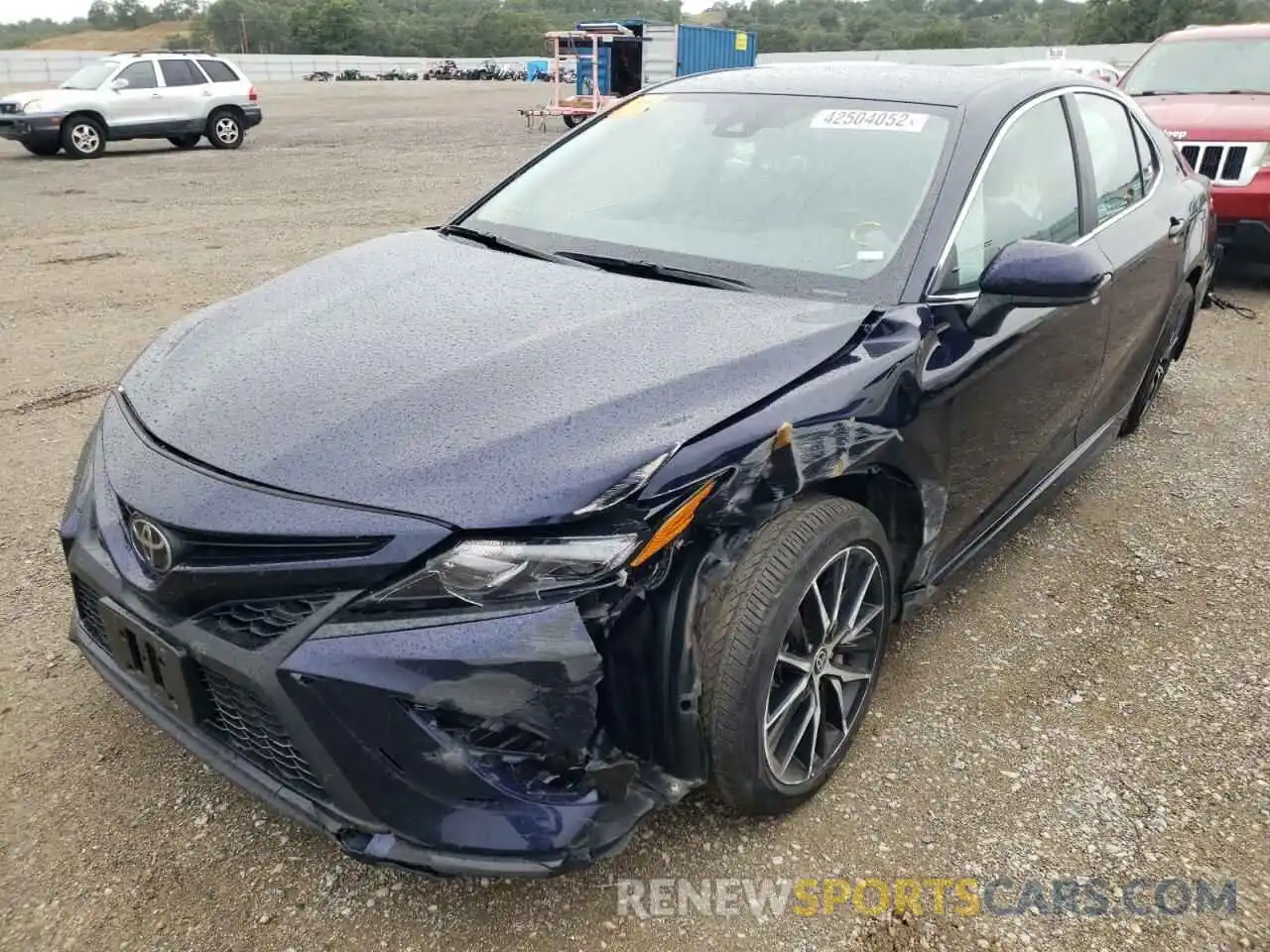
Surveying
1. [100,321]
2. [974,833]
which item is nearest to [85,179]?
[100,321]

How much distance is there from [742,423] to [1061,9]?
263 ft

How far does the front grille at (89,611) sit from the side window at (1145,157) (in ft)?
12.8

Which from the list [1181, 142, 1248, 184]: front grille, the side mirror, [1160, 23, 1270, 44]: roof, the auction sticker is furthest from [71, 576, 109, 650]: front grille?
[1160, 23, 1270, 44]: roof

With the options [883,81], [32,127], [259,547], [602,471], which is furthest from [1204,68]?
[32,127]

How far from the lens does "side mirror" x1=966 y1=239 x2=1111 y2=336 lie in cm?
246

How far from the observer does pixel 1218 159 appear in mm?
6914

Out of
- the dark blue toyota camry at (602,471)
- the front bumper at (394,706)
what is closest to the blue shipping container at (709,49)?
the dark blue toyota camry at (602,471)

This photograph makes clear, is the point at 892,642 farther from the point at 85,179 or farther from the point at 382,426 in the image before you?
the point at 85,179

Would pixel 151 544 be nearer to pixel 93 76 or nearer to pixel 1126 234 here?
pixel 1126 234

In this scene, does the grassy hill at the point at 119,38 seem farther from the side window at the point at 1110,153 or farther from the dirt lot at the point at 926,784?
the dirt lot at the point at 926,784

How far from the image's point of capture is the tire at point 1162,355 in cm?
430

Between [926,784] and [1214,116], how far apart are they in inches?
267

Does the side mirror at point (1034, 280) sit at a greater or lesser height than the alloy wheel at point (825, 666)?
greater

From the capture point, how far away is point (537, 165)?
3457 millimetres
